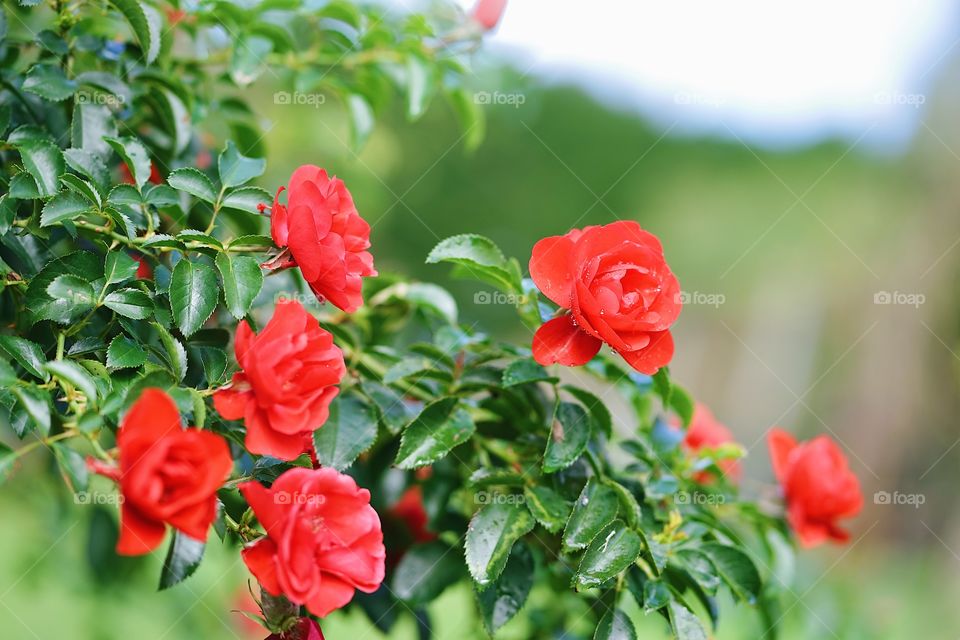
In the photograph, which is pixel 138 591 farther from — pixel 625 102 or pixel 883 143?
pixel 625 102

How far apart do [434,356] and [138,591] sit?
90cm

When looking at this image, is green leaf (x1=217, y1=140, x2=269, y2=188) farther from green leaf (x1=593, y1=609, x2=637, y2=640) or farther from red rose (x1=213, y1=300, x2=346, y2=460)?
green leaf (x1=593, y1=609, x2=637, y2=640)

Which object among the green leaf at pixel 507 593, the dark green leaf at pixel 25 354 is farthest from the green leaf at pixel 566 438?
the dark green leaf at pixel 25 354

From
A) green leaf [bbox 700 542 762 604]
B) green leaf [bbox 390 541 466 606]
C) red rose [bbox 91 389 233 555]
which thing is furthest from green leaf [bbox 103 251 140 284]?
green leaf [bbox 700 542 762 604]

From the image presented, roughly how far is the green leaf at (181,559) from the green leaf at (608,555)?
248 millimetres

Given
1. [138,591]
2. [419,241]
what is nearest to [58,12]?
[138,591]

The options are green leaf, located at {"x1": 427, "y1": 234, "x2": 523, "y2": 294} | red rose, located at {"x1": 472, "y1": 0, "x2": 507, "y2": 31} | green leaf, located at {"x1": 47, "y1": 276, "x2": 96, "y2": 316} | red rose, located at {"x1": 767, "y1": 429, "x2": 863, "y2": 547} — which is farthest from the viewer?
red rose, located at {"x1": 472, "y1": 0, "x2": 507, "y2": 31}

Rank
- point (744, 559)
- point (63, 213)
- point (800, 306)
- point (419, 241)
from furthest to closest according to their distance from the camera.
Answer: point (800, 306)
point (419, 241)
point (744, 559)
point (63, 213)

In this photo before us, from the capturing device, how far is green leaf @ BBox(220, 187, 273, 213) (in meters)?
0.59

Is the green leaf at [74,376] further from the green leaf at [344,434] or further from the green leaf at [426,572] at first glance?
the green leaf at [426,572]

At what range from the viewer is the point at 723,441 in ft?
3.03

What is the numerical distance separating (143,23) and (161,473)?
16.4 inches

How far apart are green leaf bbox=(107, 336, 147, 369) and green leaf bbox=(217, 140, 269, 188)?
0.48ft

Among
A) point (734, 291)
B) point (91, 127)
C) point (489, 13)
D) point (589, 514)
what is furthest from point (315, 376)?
point (734, 291)
